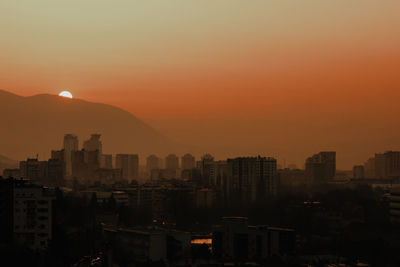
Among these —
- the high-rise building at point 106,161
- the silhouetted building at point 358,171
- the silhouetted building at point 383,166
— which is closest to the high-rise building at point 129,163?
the high-rise building at point 106,161

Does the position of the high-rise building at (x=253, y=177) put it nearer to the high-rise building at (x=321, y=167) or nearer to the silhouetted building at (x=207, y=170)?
the silhouetted building at (x=207, y=170)

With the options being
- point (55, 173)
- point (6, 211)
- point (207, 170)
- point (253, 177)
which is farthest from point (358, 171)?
point (6, 211)

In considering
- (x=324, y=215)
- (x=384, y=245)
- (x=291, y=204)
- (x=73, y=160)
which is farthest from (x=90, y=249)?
(x=73, y=160)

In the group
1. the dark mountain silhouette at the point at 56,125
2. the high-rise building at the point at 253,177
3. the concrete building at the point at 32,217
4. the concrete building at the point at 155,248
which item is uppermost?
the dark mountain silhouette at the point at 56,125

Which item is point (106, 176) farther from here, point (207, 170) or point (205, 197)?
point (205, 197)

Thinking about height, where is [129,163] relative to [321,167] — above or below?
above

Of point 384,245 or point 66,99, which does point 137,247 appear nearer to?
point 384,245

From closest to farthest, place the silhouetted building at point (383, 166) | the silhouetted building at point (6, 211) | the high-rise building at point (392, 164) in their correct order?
the silhouetted building at point (6, 211) < the high-rise building at point (392, 164) < the silhouetted building at point (383, 166)
